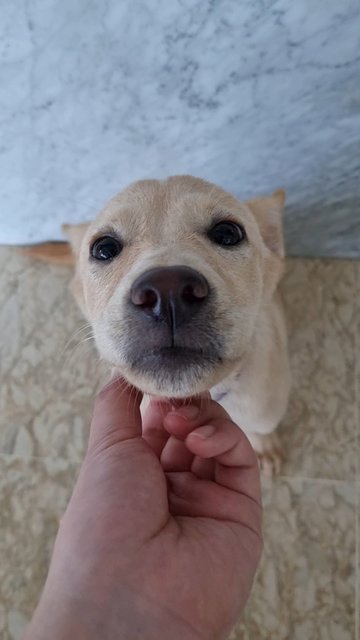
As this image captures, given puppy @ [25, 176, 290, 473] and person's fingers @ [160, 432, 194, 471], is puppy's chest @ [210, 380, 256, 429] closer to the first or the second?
puppy @ [25, 176, 290, 473]

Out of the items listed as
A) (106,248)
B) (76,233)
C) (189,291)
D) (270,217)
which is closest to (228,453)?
(189,291)

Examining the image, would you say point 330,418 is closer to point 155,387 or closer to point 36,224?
point 155,387

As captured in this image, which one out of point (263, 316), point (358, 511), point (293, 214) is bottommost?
point (358, 511)

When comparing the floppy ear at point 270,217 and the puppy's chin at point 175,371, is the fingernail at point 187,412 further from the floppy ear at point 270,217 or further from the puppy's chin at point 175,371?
the floppy ear at point 270,217

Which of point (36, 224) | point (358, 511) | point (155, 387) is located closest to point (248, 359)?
point (155, 387)

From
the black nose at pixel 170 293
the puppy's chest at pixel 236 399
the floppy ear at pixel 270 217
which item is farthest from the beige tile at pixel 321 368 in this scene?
the black nose at pixel 170 293

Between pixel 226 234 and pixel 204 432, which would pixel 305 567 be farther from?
pixel 226 234
